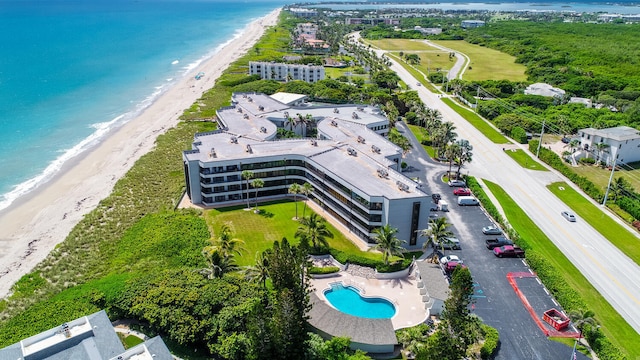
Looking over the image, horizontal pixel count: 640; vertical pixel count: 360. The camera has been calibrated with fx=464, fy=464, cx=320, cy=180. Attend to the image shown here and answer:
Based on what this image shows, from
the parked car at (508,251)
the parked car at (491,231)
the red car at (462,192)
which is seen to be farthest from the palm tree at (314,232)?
the red car at (462,192)

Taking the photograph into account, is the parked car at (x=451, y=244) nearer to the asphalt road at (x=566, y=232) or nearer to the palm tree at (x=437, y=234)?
the palm tree at (x=437, y=234)

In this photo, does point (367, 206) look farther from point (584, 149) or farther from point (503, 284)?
point (584, 149)

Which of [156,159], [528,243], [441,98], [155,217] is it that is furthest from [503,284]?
[441,98]

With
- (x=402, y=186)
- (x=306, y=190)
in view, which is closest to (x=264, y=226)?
(x=306, y=190)

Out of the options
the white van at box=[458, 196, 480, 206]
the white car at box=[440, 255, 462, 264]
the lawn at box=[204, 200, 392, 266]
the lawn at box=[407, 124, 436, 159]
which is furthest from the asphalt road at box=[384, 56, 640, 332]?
the lawn at box=[204, 200, 392, 266]

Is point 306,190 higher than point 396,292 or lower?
higher

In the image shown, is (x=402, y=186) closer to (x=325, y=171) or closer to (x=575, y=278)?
(x=325, y=171)
